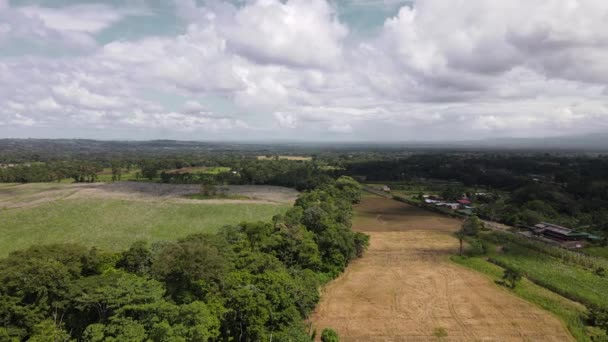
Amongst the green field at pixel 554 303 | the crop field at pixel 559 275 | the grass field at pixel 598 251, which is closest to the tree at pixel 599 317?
the green field at pixel 554 303

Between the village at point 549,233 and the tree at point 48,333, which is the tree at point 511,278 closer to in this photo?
the village at point 549,233

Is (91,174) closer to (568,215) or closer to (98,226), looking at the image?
(98,226)

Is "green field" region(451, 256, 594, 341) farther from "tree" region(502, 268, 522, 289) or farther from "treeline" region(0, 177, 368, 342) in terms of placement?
"treeline" region(0, 177, 368, 342)

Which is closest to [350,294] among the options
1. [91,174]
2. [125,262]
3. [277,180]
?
[125,262]

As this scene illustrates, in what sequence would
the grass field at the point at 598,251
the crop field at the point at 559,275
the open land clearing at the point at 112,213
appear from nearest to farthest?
1. the crop field at the point at 559,275
2. the grass field at the point at 598,251
3. the open land clearing at the point at 112,213

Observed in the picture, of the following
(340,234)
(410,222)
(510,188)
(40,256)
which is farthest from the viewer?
(510,188)

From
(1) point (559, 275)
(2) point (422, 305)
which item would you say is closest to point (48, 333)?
(2) point (422, 305)
